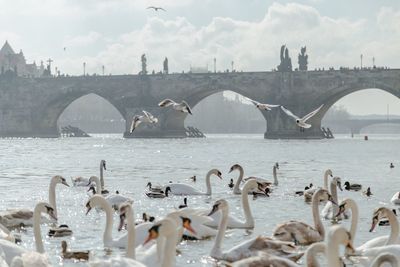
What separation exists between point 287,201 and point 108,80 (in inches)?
3959

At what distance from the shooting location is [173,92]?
11712 centimetres

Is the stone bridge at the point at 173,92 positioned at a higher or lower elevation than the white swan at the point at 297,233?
higher

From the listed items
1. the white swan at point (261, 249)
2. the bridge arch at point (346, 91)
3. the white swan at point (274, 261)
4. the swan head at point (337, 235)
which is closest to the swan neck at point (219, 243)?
the white swan at point (261, 249)

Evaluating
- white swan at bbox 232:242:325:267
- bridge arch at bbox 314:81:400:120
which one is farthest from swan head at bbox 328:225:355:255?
bridge arch at bbox 314:81:400:120

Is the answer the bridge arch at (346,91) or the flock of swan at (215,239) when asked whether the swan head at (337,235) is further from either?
the bridge arch at (346,91)

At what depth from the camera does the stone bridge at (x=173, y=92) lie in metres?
106

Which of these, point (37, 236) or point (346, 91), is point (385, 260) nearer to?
point (37, 236)

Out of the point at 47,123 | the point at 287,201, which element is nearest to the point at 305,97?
the point at 47,123

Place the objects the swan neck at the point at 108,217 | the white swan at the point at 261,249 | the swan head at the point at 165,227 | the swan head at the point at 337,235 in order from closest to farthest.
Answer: the swan head at the point at 337,235
the swan head at the point at 165,227
the white swan at the point at 261,249
the swan neck at the point at 108,217

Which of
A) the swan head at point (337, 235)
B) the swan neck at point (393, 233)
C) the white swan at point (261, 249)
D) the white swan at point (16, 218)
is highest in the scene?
the swan head at point (337, 235)

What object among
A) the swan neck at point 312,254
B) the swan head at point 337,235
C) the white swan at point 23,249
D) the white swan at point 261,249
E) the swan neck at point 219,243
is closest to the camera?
the white swan at point 23,249

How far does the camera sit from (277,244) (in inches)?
453

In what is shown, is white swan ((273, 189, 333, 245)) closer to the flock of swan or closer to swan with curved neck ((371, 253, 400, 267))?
the flock of swan

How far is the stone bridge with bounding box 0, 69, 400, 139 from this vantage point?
10650 centimetres
